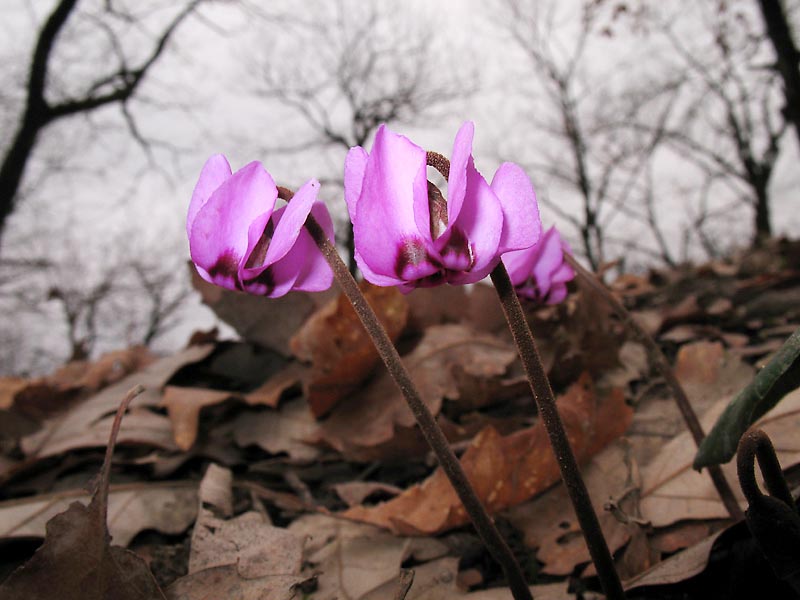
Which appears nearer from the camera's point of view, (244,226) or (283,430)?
(244,226)

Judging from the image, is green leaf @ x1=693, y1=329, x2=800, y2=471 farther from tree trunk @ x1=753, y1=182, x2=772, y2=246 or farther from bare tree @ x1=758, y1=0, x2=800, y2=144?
tree trunk @ x1=753, y1=182, x2=772, y2=246

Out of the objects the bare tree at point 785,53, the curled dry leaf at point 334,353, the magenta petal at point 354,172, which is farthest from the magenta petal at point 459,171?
the bare tree at point 785,53

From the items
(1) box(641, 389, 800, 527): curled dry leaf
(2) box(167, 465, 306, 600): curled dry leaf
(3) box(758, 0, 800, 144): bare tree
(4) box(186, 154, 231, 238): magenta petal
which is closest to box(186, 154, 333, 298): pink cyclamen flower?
(4) box(186, 154, 231, 238): magenta petal

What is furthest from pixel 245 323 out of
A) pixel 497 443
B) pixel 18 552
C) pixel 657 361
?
pixel 657 361

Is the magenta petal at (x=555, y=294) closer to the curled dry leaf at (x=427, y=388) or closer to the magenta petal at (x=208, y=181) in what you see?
the curled dry leaf at (x=427, y=388)

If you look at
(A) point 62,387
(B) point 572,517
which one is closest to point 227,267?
(B) point 572,517

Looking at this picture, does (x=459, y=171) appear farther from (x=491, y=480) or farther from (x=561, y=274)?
(x=491, y=480)

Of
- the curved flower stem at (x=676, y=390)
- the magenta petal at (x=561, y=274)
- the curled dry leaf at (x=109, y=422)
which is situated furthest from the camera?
the curled dry leaf at (x=109, y=422)
